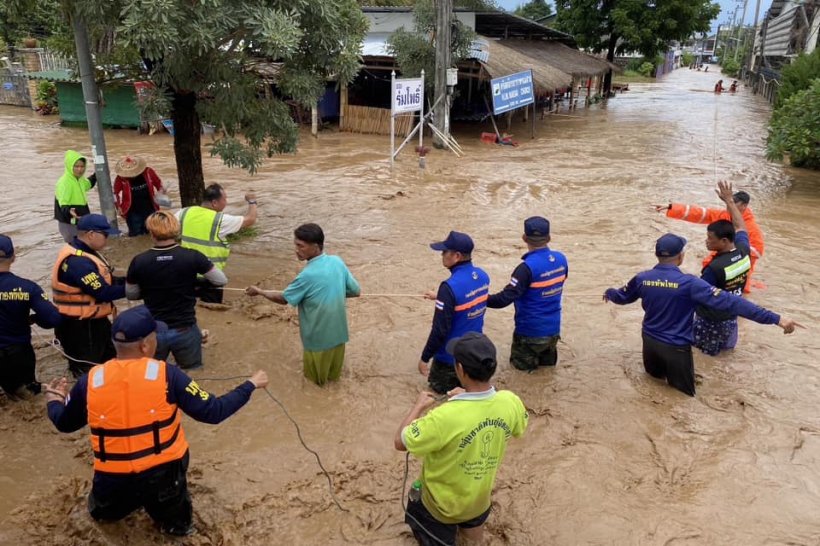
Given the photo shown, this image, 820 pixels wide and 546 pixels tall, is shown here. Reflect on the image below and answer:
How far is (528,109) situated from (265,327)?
2306cm

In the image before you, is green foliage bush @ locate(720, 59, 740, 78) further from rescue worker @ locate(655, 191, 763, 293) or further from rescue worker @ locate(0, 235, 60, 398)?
rescue worker @ locate(0, 235, 60, 398)

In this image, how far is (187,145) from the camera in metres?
8.35

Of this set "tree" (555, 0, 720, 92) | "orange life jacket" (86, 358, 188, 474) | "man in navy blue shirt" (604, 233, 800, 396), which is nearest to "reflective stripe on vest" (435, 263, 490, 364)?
"man in navy blue shirt" (604, 233, 800, 396)

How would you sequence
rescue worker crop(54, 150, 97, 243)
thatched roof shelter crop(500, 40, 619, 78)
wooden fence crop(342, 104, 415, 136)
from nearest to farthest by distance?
rescue worker crop(54, 150, 97, 243) → wooden fence crop(342, 104, 415, 136) → thatched roof shelter crop(500, 40, 619, 78)

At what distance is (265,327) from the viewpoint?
632 centimetres

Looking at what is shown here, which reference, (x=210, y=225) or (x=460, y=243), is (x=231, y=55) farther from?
(x=460, y=243)

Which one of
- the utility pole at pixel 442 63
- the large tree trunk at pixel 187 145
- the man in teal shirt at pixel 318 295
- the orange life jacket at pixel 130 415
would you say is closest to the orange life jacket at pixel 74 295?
the man in teal shirt at pixel 318 295

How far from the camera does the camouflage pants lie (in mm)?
5332

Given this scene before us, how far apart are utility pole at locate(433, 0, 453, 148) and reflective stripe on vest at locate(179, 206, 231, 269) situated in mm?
12972

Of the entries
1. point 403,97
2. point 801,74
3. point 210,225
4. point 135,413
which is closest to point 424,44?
point 403,97

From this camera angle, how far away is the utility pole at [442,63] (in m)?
16.7

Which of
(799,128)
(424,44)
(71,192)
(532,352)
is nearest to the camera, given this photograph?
(532,352)

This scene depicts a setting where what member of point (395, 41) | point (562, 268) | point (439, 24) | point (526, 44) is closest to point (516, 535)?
point (562, 268)

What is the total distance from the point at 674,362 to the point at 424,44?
50.4 ft
